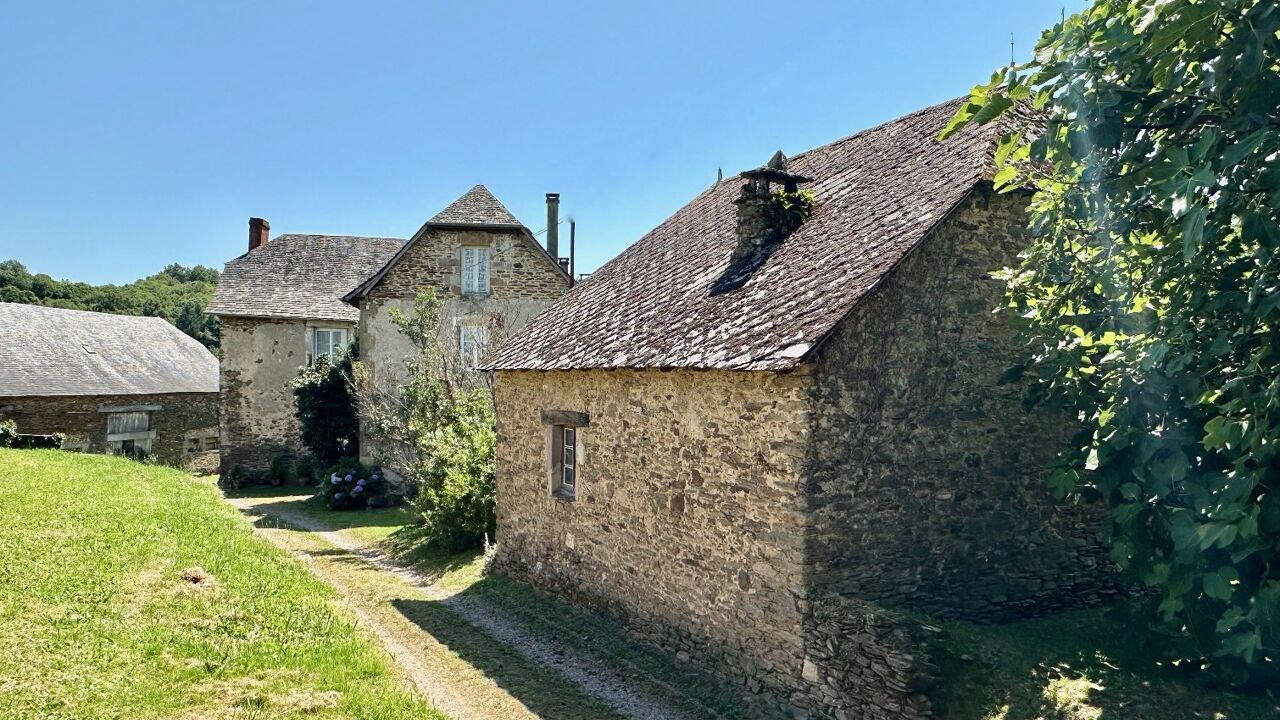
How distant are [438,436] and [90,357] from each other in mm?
20465

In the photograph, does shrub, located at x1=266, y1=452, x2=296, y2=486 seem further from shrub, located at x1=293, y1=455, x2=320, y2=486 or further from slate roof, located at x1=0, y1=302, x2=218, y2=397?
slate roof, located at x1=0, y1=302, x2=218, y2=397

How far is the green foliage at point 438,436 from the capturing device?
13.8 meters

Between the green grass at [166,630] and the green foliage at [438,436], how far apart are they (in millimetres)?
3079

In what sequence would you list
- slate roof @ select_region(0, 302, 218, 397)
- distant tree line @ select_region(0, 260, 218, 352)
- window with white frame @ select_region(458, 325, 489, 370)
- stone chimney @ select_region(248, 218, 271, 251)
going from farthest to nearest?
1. distant tree line @ select_region(0, 260, 218, 352)
2. stone chimney @ select_region(248, 218, 271, 251)
3. slate roof @ select_region(0, 302, 218, 397)
4. window with white frame @ select_region(458, 325, 489, 370)

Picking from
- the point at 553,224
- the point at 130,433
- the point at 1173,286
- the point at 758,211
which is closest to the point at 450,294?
the point at 553,224

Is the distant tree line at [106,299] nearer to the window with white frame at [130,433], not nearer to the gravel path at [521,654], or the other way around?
the window with white frame at [130,433]

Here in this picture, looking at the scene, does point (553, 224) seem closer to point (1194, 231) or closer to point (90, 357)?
point (90, 357)

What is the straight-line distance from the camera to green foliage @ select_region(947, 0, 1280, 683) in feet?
15.3

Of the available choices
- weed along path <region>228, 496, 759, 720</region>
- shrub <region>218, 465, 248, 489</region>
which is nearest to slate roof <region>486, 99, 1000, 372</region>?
weed along path <region>228, 496, 759, 720</region>

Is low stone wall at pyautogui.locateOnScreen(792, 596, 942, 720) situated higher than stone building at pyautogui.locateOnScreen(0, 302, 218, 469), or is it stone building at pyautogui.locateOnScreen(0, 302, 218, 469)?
stone building at pyautogui.locateOnScreen(0, 302, 218, 469)

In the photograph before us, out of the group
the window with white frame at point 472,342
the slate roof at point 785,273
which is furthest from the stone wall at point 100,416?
the slate roof at point 785,273

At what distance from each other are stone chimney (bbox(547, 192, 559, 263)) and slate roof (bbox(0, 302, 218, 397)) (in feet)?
52.5

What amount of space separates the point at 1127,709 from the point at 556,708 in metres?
4.68

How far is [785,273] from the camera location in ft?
28.4
